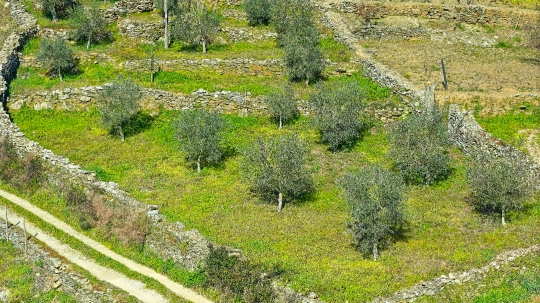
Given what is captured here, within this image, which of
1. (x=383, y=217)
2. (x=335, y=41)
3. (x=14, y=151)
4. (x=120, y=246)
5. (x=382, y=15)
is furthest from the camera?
(x=382, y=15)

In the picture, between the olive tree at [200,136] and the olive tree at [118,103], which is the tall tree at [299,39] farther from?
the olive tree at [118,103]

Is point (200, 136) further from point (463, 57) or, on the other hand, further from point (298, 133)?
point (463, 57)

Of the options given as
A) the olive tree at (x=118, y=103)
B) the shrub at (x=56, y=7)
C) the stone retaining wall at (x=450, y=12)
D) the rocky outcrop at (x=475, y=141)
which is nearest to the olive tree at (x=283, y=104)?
the olive tree at (x=118, y=103)

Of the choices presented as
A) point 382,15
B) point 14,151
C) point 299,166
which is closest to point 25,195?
point 14,151

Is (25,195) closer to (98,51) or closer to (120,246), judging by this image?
(120,246)

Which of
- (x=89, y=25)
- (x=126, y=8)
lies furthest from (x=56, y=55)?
(x=126, y=8)

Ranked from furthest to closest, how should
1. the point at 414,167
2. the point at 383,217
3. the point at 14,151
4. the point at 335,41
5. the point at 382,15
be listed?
the point at 382,15
the point at 335,41
the point at 14,151
the point at 414,167
the point at 383,217

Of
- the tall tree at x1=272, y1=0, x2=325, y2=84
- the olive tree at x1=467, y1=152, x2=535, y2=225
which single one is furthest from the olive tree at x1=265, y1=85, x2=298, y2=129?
the olive tree at x1=467, y1=152, x2=535, y2=225
